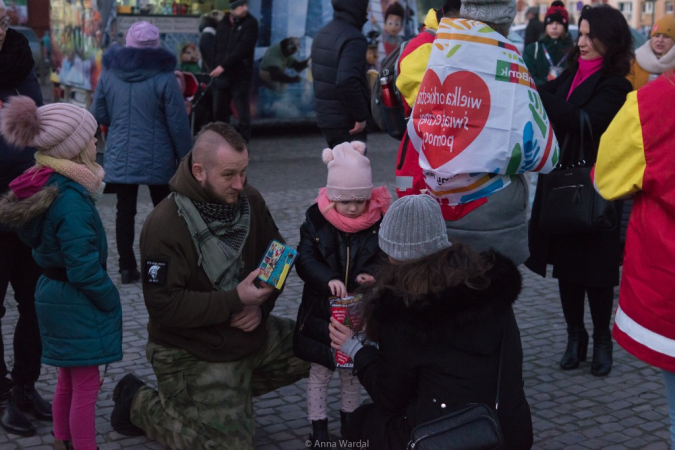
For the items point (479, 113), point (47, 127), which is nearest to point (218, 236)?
point (47, 127)

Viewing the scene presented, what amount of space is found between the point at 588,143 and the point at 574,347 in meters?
1.13

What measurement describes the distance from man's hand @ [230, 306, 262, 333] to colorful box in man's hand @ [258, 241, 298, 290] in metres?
0.21

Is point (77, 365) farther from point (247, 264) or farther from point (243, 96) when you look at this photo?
point (243, 96)

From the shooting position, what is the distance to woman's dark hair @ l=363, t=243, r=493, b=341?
2926 mm

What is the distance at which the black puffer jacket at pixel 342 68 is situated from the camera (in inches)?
283

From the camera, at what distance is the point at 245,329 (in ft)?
12.8

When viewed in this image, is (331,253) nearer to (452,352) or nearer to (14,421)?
(452,352)

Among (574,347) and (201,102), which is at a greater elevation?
(574,347)

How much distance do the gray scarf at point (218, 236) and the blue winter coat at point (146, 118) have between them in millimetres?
2649

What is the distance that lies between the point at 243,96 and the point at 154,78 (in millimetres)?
5018

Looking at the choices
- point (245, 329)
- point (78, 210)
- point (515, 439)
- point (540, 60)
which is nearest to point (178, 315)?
point (245, 329)

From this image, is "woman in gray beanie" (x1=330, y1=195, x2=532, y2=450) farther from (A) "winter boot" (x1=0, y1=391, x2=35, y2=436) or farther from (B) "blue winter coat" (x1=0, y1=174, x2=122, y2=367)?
(A) "winter boot" (x1=0, y1=391, x2=35, y2=436)

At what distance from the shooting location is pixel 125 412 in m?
4.06

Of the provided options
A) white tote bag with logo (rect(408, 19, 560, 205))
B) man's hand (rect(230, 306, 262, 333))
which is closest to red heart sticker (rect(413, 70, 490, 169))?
white tote bag with logo (rect(408, 19, 560, 205))
